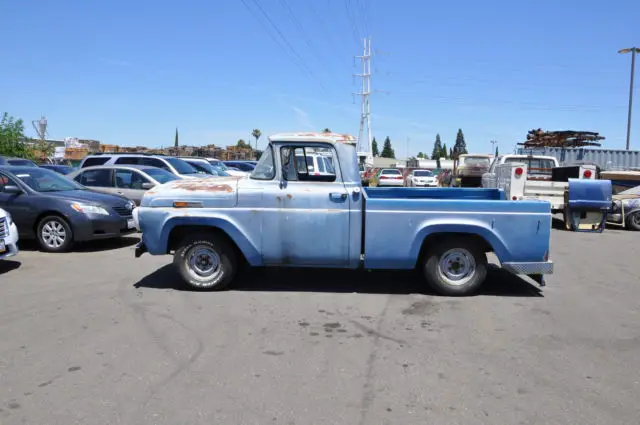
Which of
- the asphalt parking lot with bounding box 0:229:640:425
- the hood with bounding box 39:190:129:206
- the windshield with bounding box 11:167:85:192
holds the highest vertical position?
the windshield with bounding box 11:167:85:192

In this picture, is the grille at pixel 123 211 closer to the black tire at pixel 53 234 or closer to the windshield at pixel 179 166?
the black tire at pixel 53 234

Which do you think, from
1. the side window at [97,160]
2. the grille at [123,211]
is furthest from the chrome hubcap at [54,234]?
the side window at [97,160]

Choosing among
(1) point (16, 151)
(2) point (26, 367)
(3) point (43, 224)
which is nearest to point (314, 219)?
(2) point (26, 367)

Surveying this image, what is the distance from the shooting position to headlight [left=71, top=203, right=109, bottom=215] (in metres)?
9.28

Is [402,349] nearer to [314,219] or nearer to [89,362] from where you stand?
[314,219]

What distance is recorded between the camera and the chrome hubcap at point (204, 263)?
6.56m

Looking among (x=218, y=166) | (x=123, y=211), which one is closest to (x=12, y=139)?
(x=218, y=166)

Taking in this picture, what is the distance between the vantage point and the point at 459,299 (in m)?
6.39

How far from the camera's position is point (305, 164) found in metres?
6.62

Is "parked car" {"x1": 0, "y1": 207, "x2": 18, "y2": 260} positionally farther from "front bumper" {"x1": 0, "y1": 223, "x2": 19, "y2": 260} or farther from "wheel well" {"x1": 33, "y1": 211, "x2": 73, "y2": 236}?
"wheel well" {"x1": 33, "y1": 211, "x2": 73, "y2": 236}

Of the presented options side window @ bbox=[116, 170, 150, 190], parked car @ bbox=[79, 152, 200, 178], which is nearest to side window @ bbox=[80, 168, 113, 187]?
side window @ bbox=[116, 170, 150, 190]

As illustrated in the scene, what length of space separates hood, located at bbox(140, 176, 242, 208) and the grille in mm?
3698

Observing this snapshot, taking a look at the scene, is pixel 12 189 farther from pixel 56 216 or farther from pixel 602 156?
pixel 602 156

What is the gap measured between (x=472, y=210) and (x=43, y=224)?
7570mm
